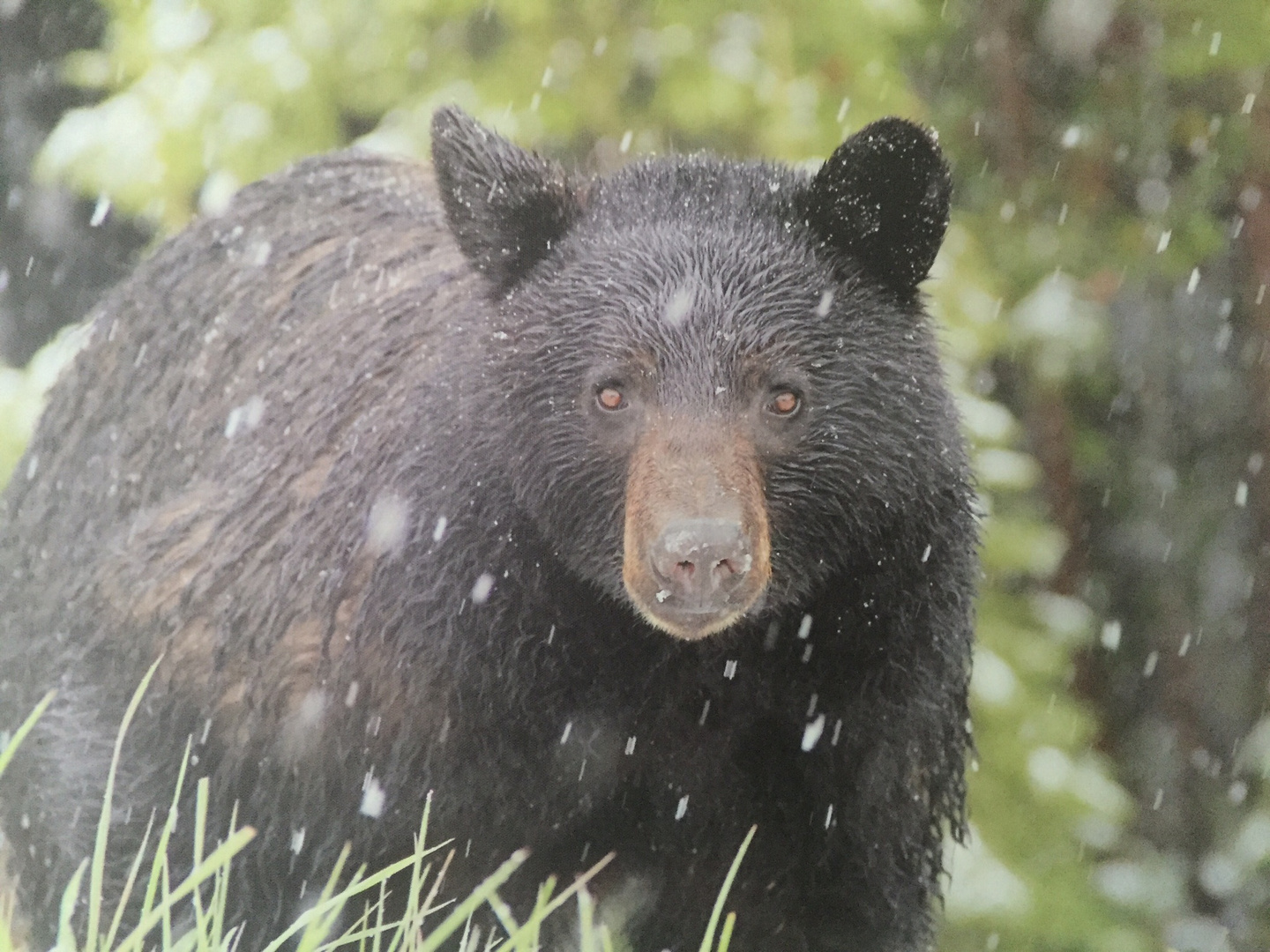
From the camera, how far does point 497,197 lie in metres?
2.99

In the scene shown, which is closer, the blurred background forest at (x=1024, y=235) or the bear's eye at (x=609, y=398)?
the bear's eye at (x=609, y=398)

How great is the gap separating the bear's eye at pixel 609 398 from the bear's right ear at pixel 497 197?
1.21 ft

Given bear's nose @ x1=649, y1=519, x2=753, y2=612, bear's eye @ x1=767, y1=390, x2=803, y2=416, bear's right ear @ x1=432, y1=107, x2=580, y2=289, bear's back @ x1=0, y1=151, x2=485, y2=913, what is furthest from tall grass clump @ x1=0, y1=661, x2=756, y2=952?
bear's right ear @ x1=432, y1=107, x2=580, y2=289

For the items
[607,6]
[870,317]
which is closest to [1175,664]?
[607,6]

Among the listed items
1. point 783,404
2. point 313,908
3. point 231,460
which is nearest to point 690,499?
point 783,404

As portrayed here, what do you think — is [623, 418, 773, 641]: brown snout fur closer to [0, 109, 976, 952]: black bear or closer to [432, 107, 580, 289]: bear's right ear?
[0, 109, 976, 952]: black bear

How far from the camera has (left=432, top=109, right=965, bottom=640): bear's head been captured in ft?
9.32

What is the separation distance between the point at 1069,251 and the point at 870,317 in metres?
4.08

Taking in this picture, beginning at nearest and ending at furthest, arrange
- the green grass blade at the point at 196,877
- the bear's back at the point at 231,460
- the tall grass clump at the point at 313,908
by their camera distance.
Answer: the green grass blade at the point at 196,877 → the tall grass clump at the point at 313,908 → the bear's back at the point at 231,460

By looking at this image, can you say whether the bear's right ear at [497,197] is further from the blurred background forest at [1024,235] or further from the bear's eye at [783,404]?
the blurred background forest at [1024,235]

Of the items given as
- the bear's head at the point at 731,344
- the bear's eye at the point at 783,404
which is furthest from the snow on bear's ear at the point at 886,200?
the bear's eye at the point at 783,404

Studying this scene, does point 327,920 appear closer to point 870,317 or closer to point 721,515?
point 721,515

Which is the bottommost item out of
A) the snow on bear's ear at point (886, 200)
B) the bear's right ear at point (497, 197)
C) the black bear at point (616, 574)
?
the black bear at point (616, 574)

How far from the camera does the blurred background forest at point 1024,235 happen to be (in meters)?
5.73
